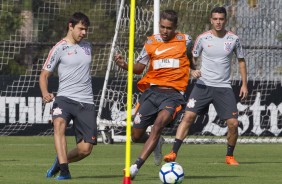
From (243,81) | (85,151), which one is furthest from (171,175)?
(243,81)

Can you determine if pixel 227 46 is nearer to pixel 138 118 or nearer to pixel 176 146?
pixel 176 146

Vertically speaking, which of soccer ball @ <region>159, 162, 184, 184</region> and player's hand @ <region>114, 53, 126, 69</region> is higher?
player's hand @ <region>114, 53, 126, 69</region>

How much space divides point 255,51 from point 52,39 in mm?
13422

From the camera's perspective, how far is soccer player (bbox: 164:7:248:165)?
48.2 ft

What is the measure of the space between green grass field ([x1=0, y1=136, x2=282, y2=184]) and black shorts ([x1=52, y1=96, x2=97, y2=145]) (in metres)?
0.53

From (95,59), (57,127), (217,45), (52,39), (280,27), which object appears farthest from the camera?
(52,39)

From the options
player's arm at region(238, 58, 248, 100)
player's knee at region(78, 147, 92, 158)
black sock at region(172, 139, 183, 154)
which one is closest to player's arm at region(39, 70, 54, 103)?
player's knee at region(78, 147, 92, 158)

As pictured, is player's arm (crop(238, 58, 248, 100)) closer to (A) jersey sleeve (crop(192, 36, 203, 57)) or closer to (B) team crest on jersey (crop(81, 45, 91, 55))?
(A) jersey sleeve (crop(192, 36, 203, 57))

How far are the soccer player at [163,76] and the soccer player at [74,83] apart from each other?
886 mm

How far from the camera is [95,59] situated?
84.4 ft

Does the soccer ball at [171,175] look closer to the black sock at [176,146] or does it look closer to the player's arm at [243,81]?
the black sock at [176,146]

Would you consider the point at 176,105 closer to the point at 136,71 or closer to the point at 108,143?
the point at 136,71

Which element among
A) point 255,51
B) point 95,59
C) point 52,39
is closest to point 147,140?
point 255,51

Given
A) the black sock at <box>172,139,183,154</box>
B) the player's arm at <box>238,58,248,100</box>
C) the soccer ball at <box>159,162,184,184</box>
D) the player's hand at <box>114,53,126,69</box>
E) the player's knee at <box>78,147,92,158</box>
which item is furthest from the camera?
the player's arm at <box>238,58,248,100</box>
